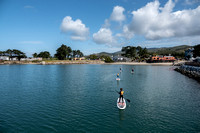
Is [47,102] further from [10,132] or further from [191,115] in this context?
[191,115]

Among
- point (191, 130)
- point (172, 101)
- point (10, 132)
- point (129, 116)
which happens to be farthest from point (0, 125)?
point (172, 101)

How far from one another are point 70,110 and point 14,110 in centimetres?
1005

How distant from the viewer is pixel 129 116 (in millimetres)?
21797

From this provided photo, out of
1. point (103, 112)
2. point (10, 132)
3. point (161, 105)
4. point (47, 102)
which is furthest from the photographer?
point (47, 102)

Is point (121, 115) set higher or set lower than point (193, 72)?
lower

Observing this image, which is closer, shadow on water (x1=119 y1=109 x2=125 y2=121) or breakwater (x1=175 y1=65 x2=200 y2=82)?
shadow on water (x1=119 y1=109 x2=125 y2=121)

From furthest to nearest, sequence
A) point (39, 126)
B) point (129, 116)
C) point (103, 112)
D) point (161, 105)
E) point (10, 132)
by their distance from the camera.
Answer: point (161, 105) < point (103, 112) < point (129, 116) < point (39, 126) < point (10, 132)

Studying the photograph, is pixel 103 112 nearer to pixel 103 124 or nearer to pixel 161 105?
pixel 103 124

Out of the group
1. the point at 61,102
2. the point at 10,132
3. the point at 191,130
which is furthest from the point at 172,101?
the point at 10,132

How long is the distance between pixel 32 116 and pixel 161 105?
23478 mm

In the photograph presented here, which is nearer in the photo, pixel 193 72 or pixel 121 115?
pixel 121 115

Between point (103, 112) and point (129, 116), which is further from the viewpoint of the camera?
point (103, 112)

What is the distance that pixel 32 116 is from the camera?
862 inches

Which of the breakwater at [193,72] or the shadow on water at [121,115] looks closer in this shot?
the shadow on water at [121,115]
